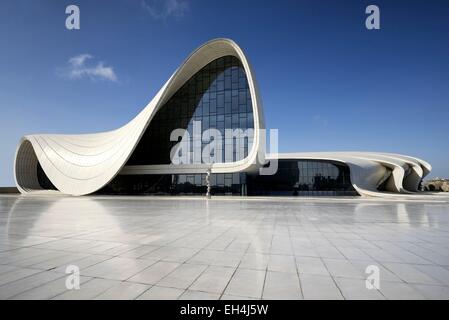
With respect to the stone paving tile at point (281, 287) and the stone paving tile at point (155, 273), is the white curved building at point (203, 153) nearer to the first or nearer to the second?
the stone paving tile at point (155, 273)

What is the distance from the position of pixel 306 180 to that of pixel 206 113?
18.0 metres

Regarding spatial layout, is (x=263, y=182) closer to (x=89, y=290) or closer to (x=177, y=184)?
(x=177, y=184)

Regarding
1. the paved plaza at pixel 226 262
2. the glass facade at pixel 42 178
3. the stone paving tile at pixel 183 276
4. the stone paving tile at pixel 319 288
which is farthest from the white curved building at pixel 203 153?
the stone paving tile at pixel 319 288

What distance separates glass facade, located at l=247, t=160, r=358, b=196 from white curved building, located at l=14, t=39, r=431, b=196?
0.46 ft

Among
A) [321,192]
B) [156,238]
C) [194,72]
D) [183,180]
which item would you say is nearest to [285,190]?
[321,192]

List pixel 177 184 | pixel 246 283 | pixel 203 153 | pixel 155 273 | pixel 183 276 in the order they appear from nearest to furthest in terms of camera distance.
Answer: pixel 246 283, pixel 183 276, pixel 155 273, pixel 203 153, pixel 177 184

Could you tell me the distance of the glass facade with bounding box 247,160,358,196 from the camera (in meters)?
37.5

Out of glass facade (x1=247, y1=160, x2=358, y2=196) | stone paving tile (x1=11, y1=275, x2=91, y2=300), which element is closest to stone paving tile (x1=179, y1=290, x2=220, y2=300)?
stone paving tile (x1=11, y1=275, x2=91, y2=300)

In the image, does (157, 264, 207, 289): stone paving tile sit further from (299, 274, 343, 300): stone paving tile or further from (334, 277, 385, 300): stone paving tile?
(334, 277, 385, 300): stone paving tile

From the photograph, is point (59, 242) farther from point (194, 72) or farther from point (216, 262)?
point (194, 72)

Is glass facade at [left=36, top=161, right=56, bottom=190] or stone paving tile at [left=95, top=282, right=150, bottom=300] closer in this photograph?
stone paving tile at [left=95, top=282, right=150, bottom=300]

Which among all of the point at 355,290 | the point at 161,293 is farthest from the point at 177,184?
the point at 355,290

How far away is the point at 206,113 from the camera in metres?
34.0

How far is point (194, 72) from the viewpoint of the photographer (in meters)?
35.6
